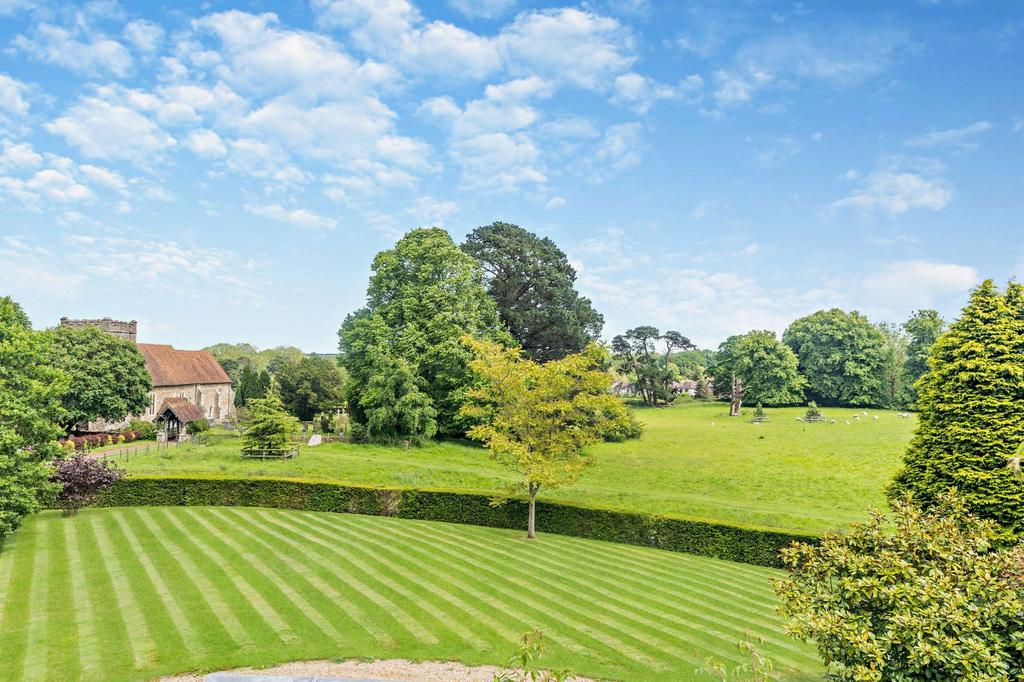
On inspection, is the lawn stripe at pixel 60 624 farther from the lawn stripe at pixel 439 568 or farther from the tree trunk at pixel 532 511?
the tree trunk at pixel 532 511

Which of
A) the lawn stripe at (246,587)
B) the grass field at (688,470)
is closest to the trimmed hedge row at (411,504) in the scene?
the grass field at (688,470)

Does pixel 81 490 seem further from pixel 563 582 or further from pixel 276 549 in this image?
pixel 563 582

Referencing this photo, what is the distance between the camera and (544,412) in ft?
77.8

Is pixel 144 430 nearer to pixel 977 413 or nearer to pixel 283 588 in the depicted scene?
pixel 283 588

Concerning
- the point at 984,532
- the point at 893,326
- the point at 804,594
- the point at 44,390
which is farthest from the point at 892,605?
the point at 893,326

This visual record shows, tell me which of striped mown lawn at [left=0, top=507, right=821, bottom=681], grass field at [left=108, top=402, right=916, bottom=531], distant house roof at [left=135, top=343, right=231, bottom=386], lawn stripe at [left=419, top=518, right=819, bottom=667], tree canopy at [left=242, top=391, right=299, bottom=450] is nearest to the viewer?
striped mown lawn at [left=0, top=507, right=821, bottom=681]

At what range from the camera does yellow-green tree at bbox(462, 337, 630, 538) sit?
22.5 m

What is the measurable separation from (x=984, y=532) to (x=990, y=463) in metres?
12.2

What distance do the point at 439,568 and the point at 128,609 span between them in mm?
8006

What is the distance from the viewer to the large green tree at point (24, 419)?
1819 centimetres

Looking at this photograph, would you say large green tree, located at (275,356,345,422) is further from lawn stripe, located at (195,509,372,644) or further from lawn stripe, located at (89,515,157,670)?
lawn stripe, located at (89,515,157,670)

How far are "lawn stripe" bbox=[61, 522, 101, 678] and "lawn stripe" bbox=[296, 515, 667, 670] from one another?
9.42 meters

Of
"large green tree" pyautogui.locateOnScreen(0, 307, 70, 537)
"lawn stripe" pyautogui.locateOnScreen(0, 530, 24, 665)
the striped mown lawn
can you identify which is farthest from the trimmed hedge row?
"lawn stripe" pyautogui.locateOnScreen(0, 530, 24, 665)

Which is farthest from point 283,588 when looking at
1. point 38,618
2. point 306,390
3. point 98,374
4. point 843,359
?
point 843,359
